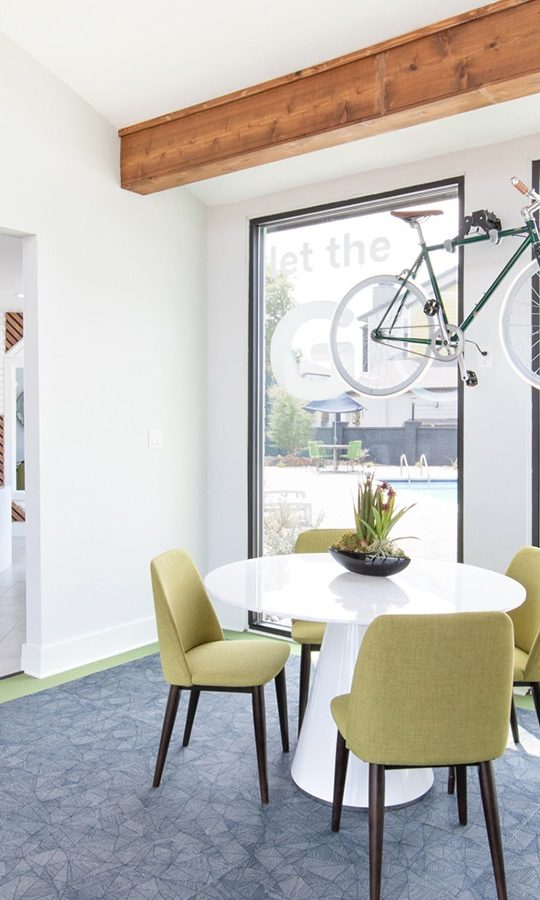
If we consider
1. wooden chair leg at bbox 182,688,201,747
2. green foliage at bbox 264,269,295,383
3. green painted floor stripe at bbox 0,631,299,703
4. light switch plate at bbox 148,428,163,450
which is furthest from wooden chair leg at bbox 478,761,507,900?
Result: green foliage at bbox 264,269,295,383

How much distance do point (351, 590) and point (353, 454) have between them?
2.01 m

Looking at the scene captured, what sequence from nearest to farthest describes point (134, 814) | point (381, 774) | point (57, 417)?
point (381, 774) → point (134, 814) → point (57, 417)

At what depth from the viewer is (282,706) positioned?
3.02m

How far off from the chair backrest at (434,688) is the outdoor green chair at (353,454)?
8.29 feet

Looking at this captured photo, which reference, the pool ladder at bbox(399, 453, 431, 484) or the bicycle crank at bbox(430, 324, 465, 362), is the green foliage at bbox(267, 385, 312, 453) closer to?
the pool ladder at bbox(399, 453, 431, 484)

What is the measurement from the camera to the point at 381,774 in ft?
6.75

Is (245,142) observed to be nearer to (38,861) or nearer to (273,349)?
(273,349)

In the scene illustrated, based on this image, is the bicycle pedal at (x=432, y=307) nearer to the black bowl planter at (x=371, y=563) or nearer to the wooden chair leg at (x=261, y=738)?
the black bowl planter at (x=371, y=563)

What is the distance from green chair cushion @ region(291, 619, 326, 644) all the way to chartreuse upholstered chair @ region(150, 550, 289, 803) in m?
0.26

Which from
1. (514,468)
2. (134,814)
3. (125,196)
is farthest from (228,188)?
(134,814)

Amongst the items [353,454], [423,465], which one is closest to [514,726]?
[423,465]

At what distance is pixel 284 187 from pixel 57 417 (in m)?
2.01

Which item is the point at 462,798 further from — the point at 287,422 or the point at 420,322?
the point at 287,422

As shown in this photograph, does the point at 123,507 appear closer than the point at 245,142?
No
